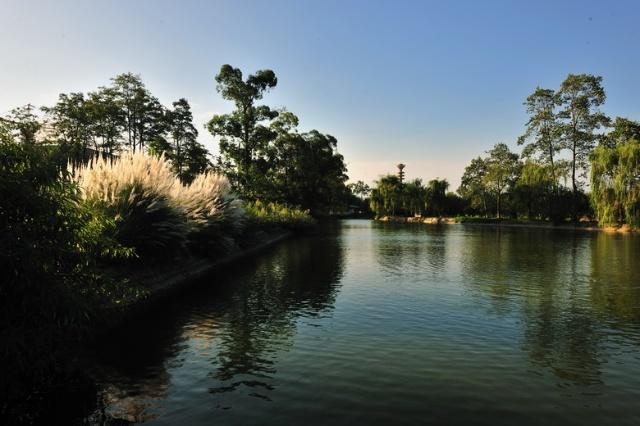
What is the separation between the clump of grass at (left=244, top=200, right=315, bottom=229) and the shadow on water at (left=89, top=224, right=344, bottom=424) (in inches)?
629

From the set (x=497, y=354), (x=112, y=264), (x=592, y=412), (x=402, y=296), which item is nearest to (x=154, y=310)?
(x=112, y=264)

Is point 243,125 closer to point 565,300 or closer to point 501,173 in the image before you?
point 565,300

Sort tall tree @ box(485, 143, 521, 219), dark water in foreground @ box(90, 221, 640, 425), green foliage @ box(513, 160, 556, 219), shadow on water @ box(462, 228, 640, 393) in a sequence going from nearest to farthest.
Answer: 1. dark water in foreground @ box(90, 221, 640, 425)
2. shadow on water @ box(462, 228, 640, 393)
3. green foliage @ box(513, 160, 556, 219)
4. tall tree @ box(485, 143, 521, 219)

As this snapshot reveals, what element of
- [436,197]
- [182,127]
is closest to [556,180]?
[436,197]

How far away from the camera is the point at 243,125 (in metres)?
44.7

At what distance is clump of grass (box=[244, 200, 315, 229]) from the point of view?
34.6 m

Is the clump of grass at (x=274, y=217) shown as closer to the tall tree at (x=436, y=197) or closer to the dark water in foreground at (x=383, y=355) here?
the dark water in foreground at (x=383, y=355)

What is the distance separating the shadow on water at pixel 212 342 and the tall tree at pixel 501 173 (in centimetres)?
6915

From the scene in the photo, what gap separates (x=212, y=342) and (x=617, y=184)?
2042 inches

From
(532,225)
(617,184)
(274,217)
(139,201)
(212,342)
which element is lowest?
(212,342)

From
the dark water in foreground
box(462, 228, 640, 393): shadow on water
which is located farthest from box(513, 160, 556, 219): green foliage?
the dark water in foreground

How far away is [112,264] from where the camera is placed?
44.9ft

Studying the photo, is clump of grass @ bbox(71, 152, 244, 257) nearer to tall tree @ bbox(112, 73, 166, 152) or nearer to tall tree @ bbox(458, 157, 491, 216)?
tall tree @ bbox(112, 73, 166, 152)

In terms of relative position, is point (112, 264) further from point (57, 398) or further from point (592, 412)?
point (592, 412)
